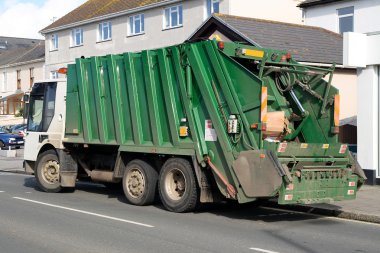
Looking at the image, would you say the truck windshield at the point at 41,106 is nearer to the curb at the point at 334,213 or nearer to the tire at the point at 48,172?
the tire at the point at 48,172

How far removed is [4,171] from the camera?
71.6ft

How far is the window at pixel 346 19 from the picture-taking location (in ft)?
82.3

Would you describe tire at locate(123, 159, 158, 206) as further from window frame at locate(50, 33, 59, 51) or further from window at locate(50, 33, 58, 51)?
window at locate(50, 33, 58, 51)

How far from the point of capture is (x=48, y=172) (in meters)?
14.4

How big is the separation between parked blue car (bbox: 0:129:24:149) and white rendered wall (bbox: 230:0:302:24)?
14.6 m

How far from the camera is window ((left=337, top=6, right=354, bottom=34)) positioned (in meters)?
25.1

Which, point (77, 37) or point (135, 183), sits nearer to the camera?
point (135, 183)

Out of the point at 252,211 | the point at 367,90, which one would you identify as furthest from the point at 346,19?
the point at 252,211

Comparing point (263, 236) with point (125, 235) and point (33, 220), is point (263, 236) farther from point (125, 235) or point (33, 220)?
point (33, 220)

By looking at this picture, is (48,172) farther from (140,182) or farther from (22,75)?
(22,75)

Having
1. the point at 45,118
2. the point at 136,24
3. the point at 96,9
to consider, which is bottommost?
the point at 45,118

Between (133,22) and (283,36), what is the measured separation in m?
17.8

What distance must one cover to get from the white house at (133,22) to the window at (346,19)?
767 centimetres

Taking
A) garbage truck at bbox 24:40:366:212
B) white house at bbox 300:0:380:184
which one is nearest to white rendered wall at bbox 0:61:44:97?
→ white house at bbox 300:0:380:184
